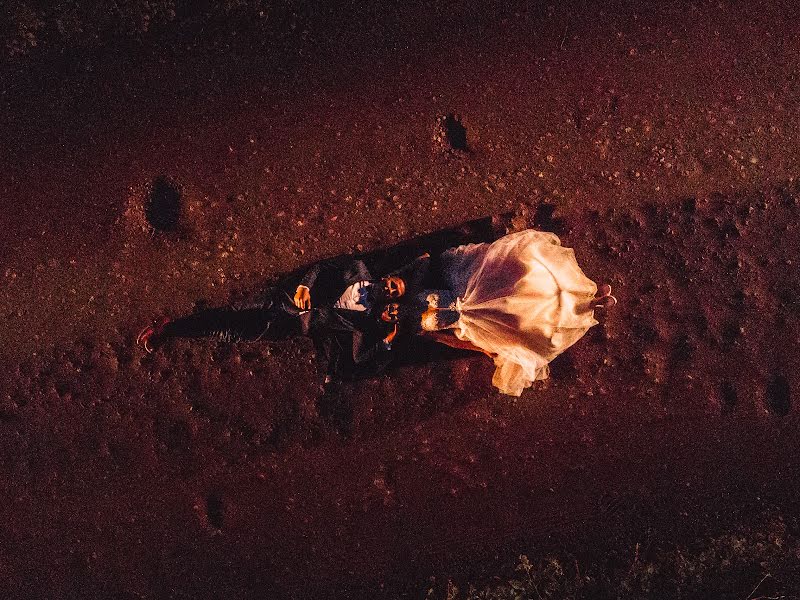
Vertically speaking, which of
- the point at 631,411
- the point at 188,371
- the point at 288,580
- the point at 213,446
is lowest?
the point at 288,580

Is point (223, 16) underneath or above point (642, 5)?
above

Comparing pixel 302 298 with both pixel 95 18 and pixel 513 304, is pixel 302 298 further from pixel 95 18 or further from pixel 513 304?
pixel 95 18

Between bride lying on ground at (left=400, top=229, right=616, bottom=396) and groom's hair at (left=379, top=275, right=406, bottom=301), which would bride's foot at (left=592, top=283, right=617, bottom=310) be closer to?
bride lying on ground at (left=400, top=229, right=616, bottom=396)

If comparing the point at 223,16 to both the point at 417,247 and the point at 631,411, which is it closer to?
the point at 417,247

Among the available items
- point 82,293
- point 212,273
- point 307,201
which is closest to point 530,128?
point 307,201

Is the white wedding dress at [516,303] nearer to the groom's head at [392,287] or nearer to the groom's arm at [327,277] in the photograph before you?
the groom's head at [392,287]

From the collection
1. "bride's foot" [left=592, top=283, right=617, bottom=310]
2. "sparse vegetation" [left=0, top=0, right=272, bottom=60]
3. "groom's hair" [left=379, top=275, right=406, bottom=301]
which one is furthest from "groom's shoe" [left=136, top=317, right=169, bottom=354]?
"bride's foot" [left=592, top=283, right=617, bottom=310]

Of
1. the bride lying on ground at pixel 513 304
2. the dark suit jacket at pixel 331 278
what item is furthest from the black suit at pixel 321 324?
the bride lying on ground at pixel 513 304
